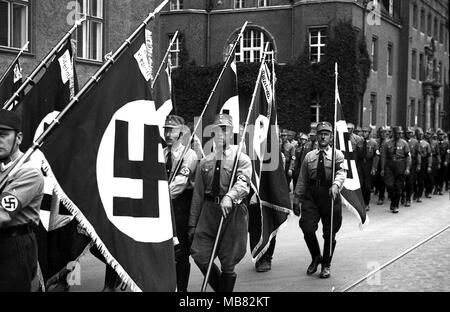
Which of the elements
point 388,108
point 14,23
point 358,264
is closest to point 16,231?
point 358,264

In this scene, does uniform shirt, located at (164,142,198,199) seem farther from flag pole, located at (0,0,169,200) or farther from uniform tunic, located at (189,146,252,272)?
flag pole, located at (0,0,169,200)

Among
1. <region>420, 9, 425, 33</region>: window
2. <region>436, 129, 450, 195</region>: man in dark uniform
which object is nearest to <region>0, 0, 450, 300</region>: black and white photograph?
<region>436, 129, 450, 195</region>: man in dark uniform

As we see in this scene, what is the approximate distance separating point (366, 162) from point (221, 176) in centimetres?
1156

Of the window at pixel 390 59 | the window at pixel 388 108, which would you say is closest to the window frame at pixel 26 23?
the window at pixel 388 108

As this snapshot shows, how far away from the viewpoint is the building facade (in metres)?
35.5

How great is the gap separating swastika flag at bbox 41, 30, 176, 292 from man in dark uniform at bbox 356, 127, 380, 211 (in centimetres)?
1308

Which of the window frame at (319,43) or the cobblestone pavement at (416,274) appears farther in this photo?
the window frame at (319,43)

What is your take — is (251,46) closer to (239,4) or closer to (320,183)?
(239,4)

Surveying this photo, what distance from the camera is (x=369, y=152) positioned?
1800 centimetres

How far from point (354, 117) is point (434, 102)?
21.7 meters

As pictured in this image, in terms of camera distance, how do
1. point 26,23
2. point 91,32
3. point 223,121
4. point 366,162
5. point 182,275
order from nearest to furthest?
point 223,121 < point 182,275 < point 26,23 < point 91,32 < point 366,162

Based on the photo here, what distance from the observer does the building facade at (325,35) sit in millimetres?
35531

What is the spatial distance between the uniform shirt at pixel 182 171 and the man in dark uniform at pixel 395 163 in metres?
10.4

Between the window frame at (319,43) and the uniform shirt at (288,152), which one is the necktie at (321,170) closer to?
the uniform shirt at (288,152)
